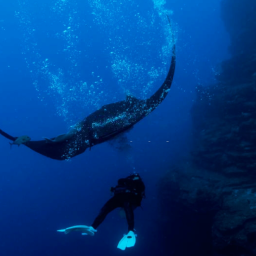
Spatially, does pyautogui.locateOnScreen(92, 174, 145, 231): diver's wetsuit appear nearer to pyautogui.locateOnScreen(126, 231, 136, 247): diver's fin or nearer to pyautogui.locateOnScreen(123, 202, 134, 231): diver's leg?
pyautogui.locateOnScreen(123, 202, 134, 231): diver's leg

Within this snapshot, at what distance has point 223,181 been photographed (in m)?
11.9

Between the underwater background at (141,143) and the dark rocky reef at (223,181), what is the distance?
0.06m

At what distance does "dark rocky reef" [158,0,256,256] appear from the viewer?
9078 mm

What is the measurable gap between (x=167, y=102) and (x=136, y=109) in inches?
3658

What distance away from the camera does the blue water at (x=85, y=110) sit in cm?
3838

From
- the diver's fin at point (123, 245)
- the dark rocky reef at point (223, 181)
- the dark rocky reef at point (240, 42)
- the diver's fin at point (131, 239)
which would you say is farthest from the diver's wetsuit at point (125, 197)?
the dark rocky reef at point (240, 42)

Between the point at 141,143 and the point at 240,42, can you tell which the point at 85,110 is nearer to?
the point at 141,143

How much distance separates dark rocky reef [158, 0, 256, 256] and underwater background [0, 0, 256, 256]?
65 mm

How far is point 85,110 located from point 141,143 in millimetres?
45402

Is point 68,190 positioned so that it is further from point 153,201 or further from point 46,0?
point 46,0

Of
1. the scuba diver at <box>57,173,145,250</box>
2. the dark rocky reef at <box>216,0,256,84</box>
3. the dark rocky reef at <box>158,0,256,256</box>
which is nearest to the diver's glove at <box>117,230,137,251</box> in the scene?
the scuba diver at <box>57,173,145,250</box>

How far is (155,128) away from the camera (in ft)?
232

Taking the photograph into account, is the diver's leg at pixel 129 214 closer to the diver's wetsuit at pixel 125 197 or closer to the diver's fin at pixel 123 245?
the diver's wetsuit at pixel 125 197

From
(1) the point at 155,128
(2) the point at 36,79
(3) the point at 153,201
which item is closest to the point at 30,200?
(1) the point at 155,128
